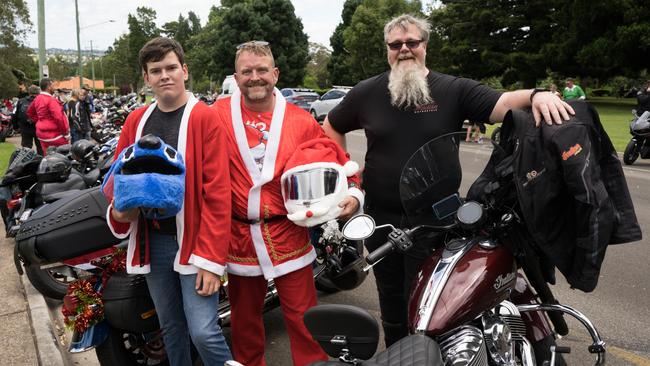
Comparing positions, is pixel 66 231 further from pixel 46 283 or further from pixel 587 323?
pixel 587 323

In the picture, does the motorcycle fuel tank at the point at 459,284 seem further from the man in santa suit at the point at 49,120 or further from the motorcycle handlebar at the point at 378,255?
the man in santa suit at the point at 49,120

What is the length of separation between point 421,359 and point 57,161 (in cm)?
423

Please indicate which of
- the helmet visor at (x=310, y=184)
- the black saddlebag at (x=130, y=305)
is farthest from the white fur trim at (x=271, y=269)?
the black saddlebag at (x=130, y=305)

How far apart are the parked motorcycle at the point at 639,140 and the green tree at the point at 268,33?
39.6 m

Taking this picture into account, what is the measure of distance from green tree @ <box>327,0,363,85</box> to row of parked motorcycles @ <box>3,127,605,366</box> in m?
53.7

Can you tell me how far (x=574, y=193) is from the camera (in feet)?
5.80

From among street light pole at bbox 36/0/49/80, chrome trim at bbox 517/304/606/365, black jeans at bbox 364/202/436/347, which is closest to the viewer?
chrome trim at bbox 517/304/606/365

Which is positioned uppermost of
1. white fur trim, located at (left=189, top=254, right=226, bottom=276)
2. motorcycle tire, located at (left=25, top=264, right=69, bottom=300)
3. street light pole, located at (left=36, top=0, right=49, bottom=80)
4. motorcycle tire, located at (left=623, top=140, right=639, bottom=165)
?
street light pole, located at (left=36, top=0, right=49, bottom=80)

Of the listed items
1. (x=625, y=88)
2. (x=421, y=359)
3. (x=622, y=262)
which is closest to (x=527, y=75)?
(x=625, y=88)

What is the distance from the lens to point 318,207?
96.3 inches

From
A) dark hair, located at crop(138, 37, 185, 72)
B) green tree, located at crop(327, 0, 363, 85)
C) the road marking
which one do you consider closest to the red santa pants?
dark hair, located at crop(138, 37, 185, 72)

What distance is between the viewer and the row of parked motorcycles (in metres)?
1.66

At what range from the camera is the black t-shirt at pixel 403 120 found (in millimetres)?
2741

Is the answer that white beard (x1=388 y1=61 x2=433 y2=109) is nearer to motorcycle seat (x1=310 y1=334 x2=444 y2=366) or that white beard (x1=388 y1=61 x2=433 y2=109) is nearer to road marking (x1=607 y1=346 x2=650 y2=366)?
motorcycle seat (x1=310 y1=334 x2=444 y2=366)
